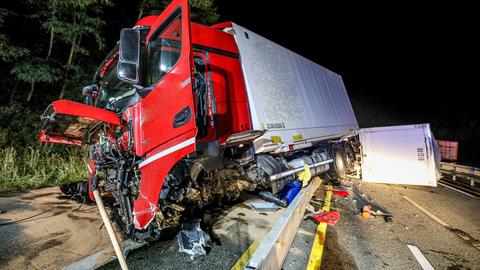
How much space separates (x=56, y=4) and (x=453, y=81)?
42340mm

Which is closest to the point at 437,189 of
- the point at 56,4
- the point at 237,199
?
the point at 237,199

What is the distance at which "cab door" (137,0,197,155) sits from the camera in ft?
7.22

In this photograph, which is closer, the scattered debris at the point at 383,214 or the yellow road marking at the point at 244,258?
the yellow road marking at the point at 244,258

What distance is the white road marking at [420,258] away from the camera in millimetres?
2873

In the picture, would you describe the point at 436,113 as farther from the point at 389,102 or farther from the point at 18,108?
the point at 18,108

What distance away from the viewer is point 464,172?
8531 millimetres

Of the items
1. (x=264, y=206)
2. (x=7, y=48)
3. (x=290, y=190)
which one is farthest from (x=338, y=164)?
(x=7, y=48)

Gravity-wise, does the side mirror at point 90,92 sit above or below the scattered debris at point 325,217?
above

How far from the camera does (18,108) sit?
7406 millimetres

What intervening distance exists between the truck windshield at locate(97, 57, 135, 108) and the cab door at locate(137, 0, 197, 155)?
50 cm

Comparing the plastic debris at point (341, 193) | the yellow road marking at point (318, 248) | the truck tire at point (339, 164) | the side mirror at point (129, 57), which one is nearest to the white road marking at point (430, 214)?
the plastic debris at point (341, 193)

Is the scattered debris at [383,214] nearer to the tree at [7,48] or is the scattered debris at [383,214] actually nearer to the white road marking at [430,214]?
the white road marking at [430,214]

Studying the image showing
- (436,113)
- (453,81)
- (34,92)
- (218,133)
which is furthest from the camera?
(453,81)

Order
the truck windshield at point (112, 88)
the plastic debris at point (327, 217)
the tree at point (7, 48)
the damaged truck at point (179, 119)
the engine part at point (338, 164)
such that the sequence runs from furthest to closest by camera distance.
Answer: the engine part at point (338, 164), the tree at point (7, 48), the plastic debris at point (327, 217), the truck windshield at point (112, 88), the damaged truck at point (179, 119)
